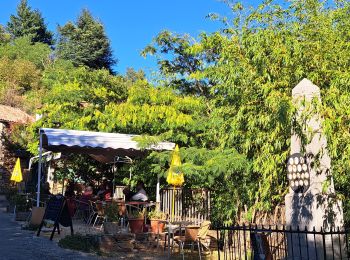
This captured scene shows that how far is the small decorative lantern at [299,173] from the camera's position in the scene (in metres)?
6.10

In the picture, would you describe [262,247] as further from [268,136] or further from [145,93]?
[145,93]

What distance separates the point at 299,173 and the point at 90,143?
6.92m

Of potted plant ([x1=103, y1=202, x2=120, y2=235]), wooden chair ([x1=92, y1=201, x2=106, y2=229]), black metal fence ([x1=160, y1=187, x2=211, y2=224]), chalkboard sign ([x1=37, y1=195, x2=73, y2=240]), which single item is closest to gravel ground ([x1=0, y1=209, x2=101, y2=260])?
chalkboard sign ([x1=37, y1=195, x2=73, y2=240])

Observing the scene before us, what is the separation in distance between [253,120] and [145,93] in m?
6.96

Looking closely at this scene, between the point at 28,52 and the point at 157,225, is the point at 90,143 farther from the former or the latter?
the point at 28,52

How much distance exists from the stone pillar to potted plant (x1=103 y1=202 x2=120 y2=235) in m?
4.90

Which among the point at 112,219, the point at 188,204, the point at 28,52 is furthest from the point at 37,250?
the point at 28,52

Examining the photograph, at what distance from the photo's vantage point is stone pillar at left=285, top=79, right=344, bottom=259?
5.89 metres

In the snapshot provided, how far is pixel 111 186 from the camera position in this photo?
16656 millimetres

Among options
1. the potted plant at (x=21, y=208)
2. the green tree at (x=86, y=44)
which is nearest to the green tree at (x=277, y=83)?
the potted plant at (x=21, y=208)

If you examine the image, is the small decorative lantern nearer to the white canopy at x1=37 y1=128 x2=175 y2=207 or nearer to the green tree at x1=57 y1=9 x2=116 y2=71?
the white canopy at x1=37 y1=128 x2=175 y2=207

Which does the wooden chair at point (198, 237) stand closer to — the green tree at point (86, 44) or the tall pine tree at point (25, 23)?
the green tree at point (86, 44)

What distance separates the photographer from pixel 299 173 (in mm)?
6133

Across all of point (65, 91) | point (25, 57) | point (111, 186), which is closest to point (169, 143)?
point (111, 186)
